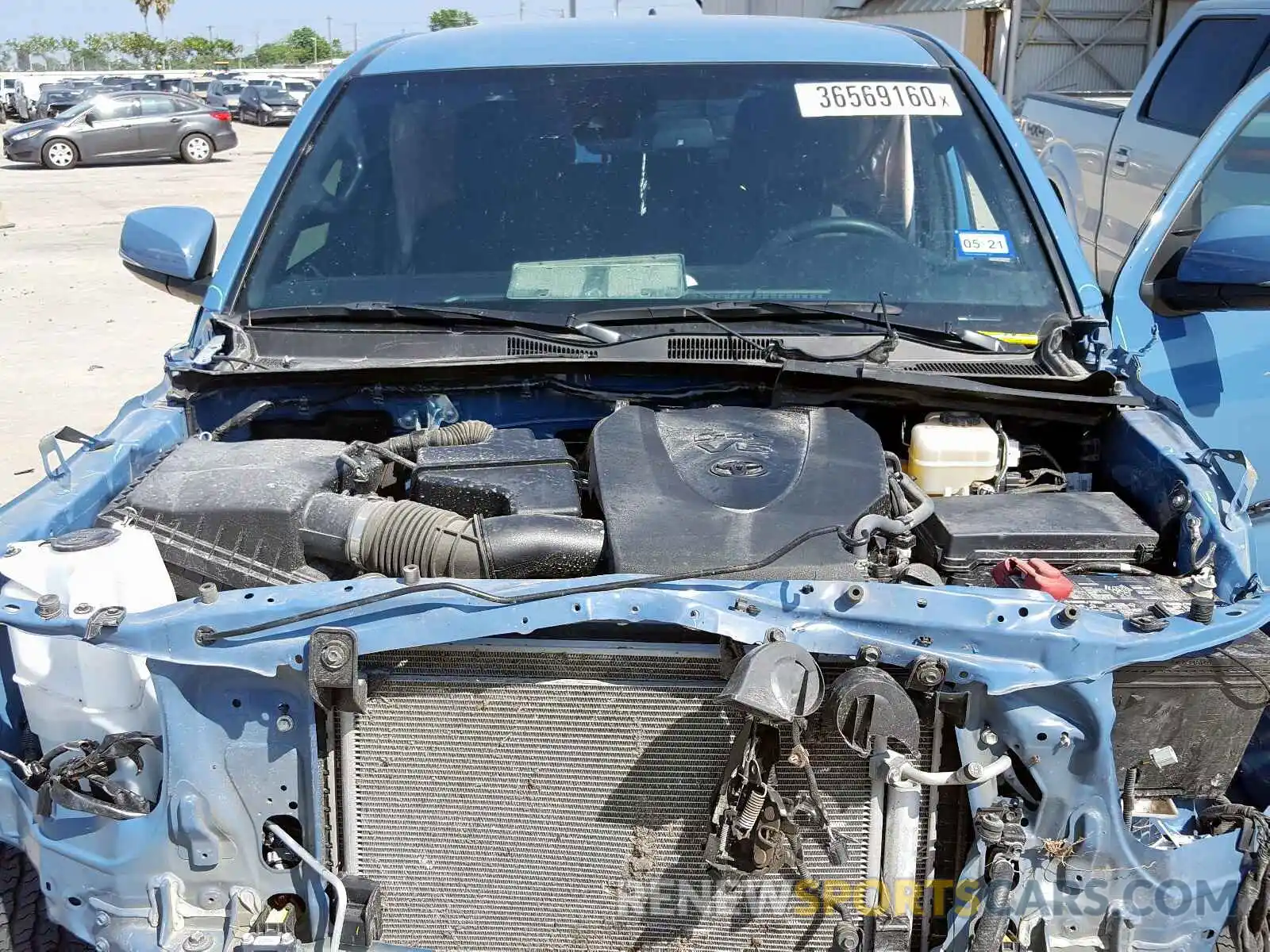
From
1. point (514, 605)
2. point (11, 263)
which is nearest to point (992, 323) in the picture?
point (514, 605)

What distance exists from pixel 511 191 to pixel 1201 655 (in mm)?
2106

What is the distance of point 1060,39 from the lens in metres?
19.3

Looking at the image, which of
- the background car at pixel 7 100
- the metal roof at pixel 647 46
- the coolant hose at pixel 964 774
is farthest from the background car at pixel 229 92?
the coolant hose at pixel 964 774

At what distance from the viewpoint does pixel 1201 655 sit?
2.13 m

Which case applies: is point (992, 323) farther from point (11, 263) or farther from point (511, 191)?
point (11, 263)

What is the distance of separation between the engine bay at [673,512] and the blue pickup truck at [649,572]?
13 mm

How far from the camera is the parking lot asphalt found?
24.9ft

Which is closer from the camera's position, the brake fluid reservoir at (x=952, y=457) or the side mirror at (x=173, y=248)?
the brake fluid reservoir at (x=952, y=457)

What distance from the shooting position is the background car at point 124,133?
23.4 m

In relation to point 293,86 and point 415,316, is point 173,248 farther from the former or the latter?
point 293,86

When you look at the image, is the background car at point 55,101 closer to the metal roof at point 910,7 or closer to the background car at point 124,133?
the background car at point 124,133

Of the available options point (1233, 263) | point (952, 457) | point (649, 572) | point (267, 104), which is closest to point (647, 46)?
point (952, 457)

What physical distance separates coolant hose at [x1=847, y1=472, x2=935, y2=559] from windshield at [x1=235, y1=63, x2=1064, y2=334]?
26.8 inches

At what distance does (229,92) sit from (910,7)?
23785 mm
